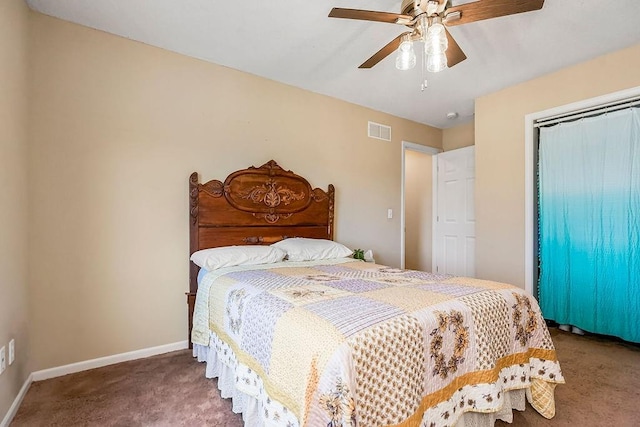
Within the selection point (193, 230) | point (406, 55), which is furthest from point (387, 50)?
point (193, 230)

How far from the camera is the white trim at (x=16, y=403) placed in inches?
61.9

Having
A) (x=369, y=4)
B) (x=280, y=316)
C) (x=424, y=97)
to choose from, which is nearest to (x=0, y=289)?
(x=280, y=316)

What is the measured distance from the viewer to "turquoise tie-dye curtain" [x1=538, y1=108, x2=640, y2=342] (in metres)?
2.55

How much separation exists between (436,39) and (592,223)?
242cm

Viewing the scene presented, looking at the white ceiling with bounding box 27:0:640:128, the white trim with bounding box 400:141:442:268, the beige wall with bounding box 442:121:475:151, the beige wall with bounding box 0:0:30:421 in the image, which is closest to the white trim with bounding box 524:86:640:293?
the white ceiling with bounding box 27:0:640:128

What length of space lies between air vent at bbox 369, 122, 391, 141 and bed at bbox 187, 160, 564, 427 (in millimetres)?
2203

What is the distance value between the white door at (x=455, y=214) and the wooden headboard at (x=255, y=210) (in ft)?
6.27

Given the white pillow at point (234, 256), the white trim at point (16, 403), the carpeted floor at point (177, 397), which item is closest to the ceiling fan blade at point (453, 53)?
the white pillow at point (234, 256)

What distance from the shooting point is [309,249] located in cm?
272

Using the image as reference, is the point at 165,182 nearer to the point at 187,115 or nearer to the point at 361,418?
the point at 187,115

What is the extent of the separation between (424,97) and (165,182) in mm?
2868

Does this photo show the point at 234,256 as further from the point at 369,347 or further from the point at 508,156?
the point at 508,156

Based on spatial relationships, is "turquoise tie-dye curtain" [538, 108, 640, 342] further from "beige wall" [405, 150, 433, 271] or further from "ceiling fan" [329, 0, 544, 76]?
"ceiling fan" [329, 0, 544, 76]

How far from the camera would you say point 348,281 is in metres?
1.86
